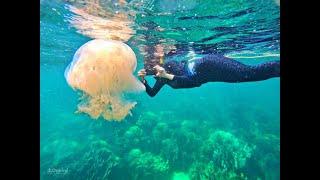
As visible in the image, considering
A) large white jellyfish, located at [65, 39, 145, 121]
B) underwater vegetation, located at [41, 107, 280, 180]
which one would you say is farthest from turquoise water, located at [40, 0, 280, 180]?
large white jellyfish, located at [65, 39, 145, 121]

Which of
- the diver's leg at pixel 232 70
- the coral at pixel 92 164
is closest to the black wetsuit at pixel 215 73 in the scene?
the diver's leg at pixel 232 70

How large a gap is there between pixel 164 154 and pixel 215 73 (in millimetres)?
6835

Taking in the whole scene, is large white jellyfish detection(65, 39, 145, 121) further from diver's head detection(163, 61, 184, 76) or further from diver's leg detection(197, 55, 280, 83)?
diver's leg detection(197, 55, 280, 83)

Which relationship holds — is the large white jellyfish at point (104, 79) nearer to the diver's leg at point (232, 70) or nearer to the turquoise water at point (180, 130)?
the turquoise water at point (180, 130)

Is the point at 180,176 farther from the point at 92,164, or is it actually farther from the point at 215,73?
the point at 215,73

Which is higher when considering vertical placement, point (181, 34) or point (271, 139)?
point (181, 34)

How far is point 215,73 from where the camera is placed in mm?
8023

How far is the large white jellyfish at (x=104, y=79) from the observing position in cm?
666

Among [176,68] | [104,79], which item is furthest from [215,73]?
[104,79]
